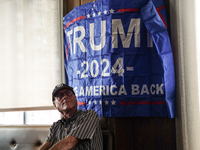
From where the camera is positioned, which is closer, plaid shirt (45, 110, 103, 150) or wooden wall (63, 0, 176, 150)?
plaid shirt (45, 110, 103, 150)

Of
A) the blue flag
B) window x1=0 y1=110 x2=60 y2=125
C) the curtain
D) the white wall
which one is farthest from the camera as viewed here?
window x1=0 y1=110 x2=60 y2=125

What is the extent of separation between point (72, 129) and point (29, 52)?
112 centimetres

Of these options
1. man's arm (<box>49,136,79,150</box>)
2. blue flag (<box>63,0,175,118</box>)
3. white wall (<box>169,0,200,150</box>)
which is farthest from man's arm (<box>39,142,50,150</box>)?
white wall (<box>169,0,200,150</box>)

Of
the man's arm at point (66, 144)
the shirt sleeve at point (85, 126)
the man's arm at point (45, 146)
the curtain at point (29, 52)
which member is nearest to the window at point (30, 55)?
the curtain at point (29, 52)

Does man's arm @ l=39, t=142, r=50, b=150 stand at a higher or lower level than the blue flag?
lower

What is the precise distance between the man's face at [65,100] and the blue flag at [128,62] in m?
0.24

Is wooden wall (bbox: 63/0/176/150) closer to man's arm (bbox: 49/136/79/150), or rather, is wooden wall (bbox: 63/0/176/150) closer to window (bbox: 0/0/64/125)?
man's arm (bbox: 49/136/79/150)

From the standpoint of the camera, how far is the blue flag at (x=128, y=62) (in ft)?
5.96

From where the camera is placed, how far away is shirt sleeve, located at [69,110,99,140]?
1.55m

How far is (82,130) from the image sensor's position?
1.57 metres

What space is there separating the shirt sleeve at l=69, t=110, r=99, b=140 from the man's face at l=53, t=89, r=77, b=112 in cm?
13

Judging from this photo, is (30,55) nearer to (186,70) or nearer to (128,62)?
(128,62)

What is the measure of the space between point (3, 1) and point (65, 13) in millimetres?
666

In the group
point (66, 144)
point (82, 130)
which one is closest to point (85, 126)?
point (82, 130)
